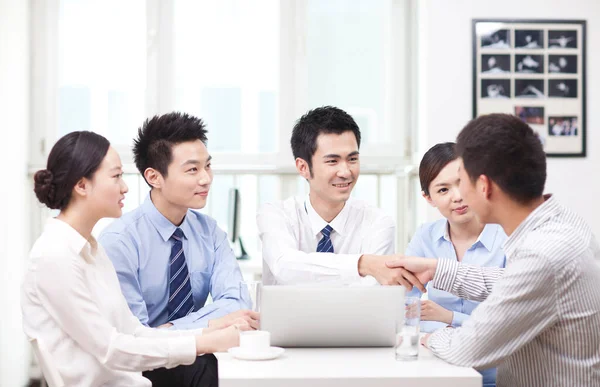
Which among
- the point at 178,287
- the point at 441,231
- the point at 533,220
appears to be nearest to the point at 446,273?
the point at 533,220

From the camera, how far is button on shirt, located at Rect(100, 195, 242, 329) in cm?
234

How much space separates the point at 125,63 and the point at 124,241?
6.70 feet

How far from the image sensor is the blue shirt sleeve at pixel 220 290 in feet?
7.57

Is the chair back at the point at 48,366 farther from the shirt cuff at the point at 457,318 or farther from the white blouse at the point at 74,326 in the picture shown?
the shirt cuff at the point at 457,318

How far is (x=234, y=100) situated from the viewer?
4207 mm

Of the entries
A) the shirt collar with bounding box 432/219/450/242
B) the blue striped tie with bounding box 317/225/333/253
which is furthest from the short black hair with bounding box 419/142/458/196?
the blue striped tie with bounding box 317/225/333/253

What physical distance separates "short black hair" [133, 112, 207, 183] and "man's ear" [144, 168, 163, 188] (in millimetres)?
14

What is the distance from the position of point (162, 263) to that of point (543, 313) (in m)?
1.33

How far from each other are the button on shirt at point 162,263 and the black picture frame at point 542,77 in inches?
74.3

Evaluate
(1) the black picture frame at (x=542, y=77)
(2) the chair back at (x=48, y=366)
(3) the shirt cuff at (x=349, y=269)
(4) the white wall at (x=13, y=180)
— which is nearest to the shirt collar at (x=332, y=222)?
(3) the shirt cuff at (x=349, y=269)

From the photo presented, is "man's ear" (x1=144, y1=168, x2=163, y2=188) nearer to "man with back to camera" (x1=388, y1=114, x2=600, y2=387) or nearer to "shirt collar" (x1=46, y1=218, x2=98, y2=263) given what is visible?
"shirt collar" (x1=46, y1=218, x2=98, y2=263)

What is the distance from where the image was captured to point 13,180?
3857 mm

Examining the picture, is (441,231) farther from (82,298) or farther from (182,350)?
(82,298)

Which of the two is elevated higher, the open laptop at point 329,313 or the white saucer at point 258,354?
the open laptop at point 329,313
